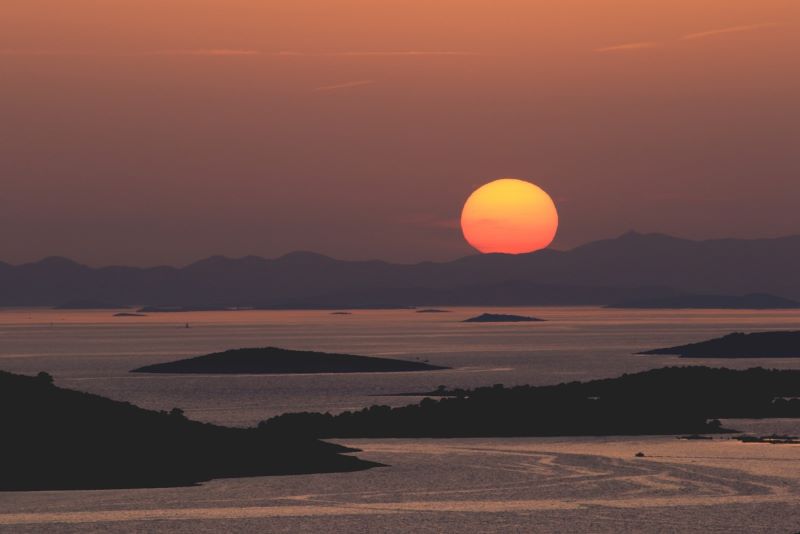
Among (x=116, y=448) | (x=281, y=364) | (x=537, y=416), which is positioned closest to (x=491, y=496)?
(x=116, y=448)

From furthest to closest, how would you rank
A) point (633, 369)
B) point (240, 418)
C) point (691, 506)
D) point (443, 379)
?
point (633, 369) → point (443, 379) → point (240, 418) → point (691, 506)

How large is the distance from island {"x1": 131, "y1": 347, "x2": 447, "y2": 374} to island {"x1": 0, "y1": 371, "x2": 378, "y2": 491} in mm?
113646

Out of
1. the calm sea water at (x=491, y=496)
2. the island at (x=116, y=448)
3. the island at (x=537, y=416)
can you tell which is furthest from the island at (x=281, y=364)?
the island at (x=116, y=448)

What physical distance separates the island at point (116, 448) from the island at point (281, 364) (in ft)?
373

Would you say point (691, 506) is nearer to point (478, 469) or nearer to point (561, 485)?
point (561, 485)

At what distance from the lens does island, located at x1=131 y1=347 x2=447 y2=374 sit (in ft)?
604

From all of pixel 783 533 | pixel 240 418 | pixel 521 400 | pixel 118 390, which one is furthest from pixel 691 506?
pixel 118 390

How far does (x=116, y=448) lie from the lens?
6378cm

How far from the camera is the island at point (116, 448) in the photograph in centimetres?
6094

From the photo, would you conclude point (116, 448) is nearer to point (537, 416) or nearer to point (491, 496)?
point (491, 496)

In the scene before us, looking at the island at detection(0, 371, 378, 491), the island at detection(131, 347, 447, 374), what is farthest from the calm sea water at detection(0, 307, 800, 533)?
the island at detection(131, 347, 447, 374)

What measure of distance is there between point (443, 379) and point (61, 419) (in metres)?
97.7

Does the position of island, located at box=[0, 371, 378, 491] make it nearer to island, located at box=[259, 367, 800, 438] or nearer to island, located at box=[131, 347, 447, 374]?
island, located at box=[259, 367, 800, 438]

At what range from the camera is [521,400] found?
320ft
